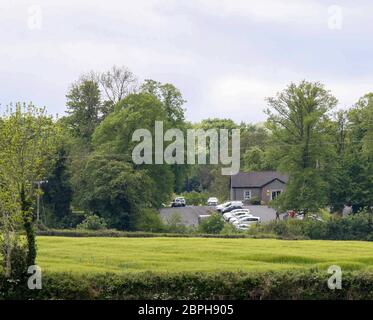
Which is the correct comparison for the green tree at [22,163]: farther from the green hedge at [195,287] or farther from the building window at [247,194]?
the building window at [247,194]

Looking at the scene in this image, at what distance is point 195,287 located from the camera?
1245 inches

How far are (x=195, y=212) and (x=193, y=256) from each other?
55.8 m

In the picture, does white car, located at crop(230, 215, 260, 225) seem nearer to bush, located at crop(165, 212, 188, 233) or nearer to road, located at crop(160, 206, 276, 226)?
road, located at crop(160, 206, 276, 226)

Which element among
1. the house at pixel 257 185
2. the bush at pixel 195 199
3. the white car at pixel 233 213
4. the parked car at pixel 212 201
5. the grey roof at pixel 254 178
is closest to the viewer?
the white car at pixel 233 213

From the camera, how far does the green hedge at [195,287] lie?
1242 inches

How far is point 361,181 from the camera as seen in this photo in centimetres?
8681

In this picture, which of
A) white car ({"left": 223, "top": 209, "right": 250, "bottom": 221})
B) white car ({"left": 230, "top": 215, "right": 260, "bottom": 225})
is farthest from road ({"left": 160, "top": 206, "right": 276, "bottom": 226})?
white car ({"left": 230, "top": 215, "right": 260, "bottom": 225})

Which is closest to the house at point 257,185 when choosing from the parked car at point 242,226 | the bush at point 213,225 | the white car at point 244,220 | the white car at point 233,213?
the white car at point 233,213

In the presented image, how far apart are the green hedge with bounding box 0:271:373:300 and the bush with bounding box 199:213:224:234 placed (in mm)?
44415

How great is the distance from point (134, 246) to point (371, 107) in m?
47.7

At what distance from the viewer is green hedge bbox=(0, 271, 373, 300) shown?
31.5 m

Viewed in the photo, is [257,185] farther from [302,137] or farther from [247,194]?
[302,137]

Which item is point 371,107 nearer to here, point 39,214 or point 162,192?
point 162,192

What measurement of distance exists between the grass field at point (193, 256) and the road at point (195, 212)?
121ft
